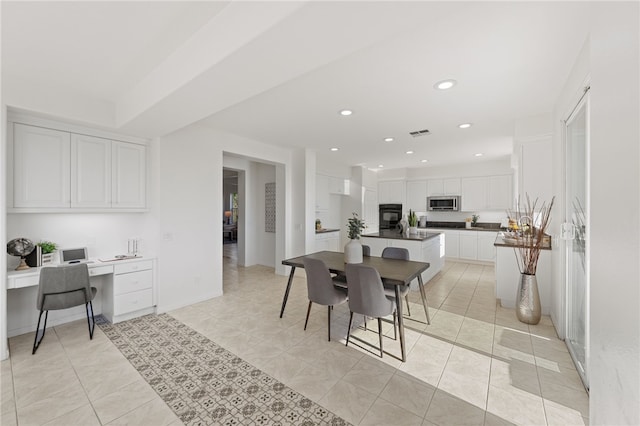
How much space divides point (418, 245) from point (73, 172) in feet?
15.7

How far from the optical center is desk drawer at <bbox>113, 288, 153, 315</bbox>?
10.9 ft

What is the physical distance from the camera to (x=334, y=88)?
2.82 m

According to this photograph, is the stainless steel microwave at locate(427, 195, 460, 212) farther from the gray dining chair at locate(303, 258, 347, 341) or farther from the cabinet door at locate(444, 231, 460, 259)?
the gray dining chair at locate(303, 258, 347, 341)

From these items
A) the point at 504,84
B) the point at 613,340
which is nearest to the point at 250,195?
the point at 504,84

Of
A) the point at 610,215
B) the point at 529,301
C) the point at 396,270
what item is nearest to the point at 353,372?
the point at 396,270

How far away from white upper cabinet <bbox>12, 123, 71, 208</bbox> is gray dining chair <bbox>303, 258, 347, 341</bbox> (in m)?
2.80

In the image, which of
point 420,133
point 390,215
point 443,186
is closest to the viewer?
point 420,133

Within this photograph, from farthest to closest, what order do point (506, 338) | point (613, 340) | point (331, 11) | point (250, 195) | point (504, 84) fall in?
1. point (250, 195)
2. point (506, 338)
3. point (504, 84)
4. point (331, 11)
5. point (613, 340)

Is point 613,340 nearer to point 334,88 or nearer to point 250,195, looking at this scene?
point 334,88

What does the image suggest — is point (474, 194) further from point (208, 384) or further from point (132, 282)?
point (132, 282)

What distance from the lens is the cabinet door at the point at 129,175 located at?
3.45 meters

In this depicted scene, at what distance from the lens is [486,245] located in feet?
21.7

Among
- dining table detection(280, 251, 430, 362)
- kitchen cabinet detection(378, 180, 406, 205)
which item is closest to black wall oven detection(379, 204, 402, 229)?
kitchen cabinet detection(378, 180, 406, 205)

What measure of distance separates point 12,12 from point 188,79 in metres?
1.07
